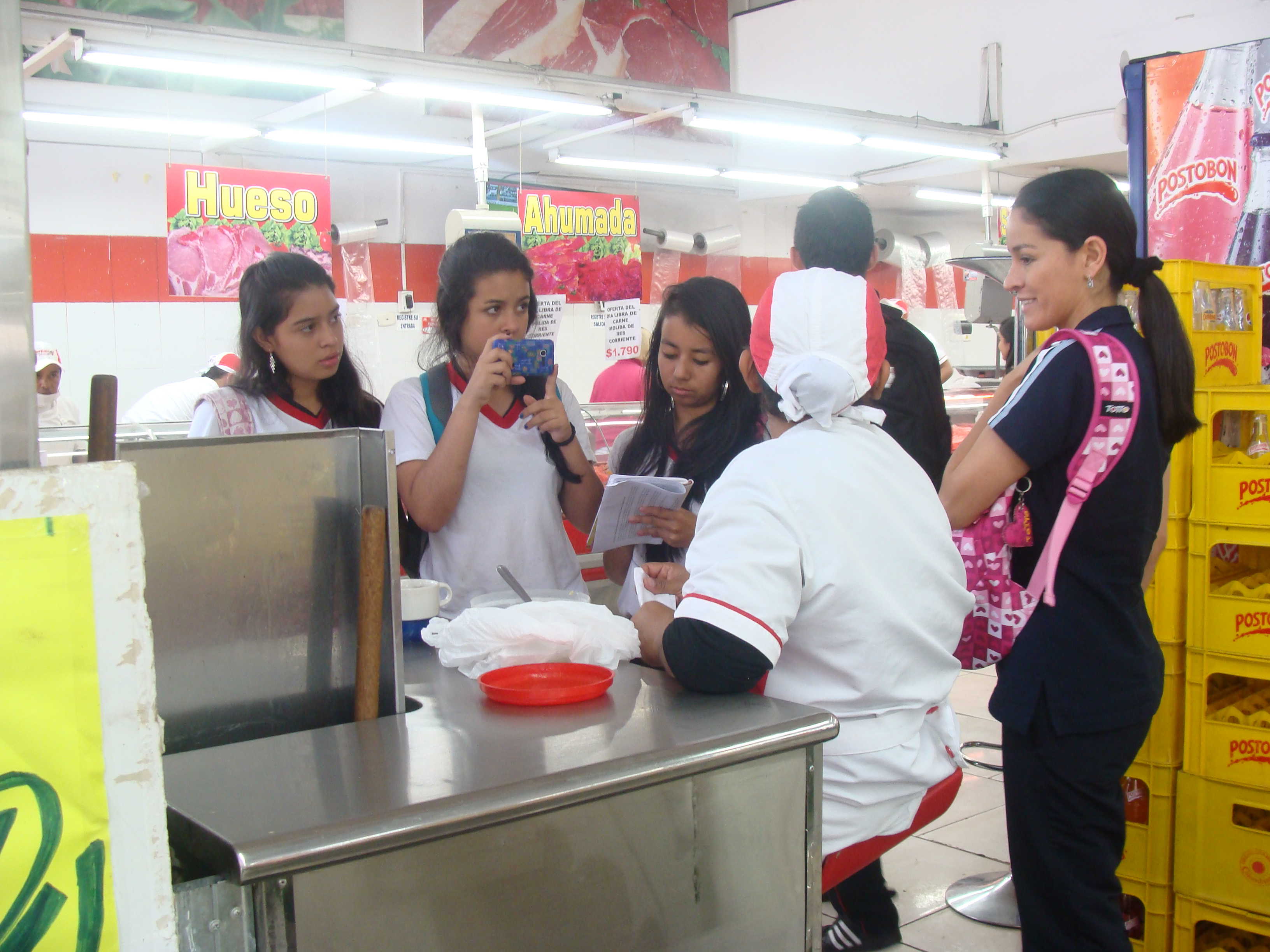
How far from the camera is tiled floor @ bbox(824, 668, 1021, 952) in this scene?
111 inches

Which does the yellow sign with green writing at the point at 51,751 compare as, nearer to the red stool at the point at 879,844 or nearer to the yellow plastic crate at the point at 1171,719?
the red stool at the point at 879,844

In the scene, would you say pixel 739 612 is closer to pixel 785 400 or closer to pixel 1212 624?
pixel 785 400

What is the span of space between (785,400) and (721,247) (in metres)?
9.22

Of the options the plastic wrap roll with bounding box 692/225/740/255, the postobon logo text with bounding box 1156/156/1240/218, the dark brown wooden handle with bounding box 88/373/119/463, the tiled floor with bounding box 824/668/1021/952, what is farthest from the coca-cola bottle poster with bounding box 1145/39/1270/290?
the plastic wrap roll with bounding box 692/225/740/255

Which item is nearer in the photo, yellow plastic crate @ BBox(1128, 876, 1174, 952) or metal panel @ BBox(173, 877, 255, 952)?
metal panel @ BBox(173, 877, 255, 952)

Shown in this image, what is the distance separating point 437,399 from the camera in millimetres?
2318

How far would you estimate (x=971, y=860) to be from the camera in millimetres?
3270

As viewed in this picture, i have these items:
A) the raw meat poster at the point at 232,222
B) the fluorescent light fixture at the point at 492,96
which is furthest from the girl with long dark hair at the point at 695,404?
the raw meat poster at the point at 232,222

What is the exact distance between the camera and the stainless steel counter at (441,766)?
1.09 meters

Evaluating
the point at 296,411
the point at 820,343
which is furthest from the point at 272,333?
the point at 820,343

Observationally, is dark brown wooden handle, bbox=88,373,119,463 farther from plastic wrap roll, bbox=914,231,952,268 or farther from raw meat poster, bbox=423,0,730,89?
plastic wrap roll, bbox=914,231,952,268

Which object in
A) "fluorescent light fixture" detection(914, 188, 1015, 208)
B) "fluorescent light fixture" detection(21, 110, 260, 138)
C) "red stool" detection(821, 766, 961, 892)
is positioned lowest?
"red stool" detection(821, 766, 961, 892)

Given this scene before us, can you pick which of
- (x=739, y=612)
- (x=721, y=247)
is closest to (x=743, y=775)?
(x=739, y=612)

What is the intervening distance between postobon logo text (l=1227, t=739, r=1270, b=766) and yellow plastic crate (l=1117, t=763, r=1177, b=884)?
5.9 inches
